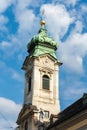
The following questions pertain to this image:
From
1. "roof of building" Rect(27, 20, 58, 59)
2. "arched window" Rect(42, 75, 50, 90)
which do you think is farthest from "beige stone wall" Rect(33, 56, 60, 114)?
"roof of building" Rect(27, 20, 58, 59)

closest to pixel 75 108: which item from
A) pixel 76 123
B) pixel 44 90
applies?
pixel 76 123

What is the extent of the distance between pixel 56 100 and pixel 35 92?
2718 millimetres

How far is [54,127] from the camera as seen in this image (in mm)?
38000

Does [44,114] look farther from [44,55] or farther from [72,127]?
[72,127]

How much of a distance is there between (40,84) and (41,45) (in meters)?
5.43

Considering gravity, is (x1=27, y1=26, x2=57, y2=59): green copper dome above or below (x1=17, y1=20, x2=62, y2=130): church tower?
above

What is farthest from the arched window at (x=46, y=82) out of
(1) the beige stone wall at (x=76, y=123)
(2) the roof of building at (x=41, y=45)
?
(1) the beige stone wall at (x=76, y=123)

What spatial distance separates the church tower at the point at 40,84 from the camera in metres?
45.8

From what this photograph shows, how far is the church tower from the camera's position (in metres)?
45.8

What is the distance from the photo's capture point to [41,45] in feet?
168

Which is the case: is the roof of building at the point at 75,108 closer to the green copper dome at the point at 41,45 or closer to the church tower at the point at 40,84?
the church tower at the point at 40,84

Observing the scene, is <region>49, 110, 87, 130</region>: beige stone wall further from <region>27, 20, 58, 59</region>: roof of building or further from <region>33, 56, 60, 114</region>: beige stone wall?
<region>27, 20, 58, 59</region>: roof of building

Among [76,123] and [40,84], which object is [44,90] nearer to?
[40,84]

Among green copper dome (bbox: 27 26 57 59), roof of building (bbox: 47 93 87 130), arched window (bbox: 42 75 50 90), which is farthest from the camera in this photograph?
green copper dome (bbox: 27 26 57 59)
